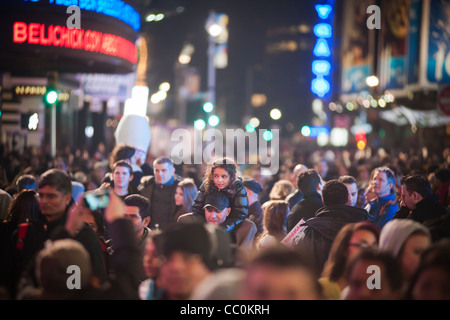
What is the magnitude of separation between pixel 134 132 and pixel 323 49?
58.3 metres

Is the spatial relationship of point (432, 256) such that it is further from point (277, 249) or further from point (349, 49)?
point (349, 49)

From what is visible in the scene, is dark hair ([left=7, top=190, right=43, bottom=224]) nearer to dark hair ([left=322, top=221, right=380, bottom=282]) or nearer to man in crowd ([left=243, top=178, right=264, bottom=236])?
dark hair ([left=322, top=221, right=380, bottom=282])

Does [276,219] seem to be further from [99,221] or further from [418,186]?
[99,221]

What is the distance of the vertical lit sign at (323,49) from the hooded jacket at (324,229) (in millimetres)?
63051

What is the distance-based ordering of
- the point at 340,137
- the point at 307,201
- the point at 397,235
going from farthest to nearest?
the point at 340,137, the point at 307,201, the point at 397,235

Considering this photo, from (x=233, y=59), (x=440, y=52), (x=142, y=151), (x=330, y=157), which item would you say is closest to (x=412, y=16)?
(x=440, y=52)

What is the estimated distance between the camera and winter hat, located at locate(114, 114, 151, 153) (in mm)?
12836

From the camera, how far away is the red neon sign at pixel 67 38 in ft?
46.8

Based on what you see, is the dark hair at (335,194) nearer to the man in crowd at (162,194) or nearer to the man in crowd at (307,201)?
the man in crowd at (307,201)

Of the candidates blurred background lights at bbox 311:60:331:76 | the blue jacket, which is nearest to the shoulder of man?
the blue jacket

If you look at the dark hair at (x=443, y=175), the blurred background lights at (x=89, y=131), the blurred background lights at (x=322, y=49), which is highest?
the blurred background lights at (x=322, y=49)

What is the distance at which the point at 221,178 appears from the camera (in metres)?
7.91

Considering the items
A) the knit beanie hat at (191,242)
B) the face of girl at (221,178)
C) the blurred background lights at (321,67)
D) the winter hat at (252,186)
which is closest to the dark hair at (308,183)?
the winter hat at (252,186)

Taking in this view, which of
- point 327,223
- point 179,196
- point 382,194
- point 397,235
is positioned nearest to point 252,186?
point 179,196
